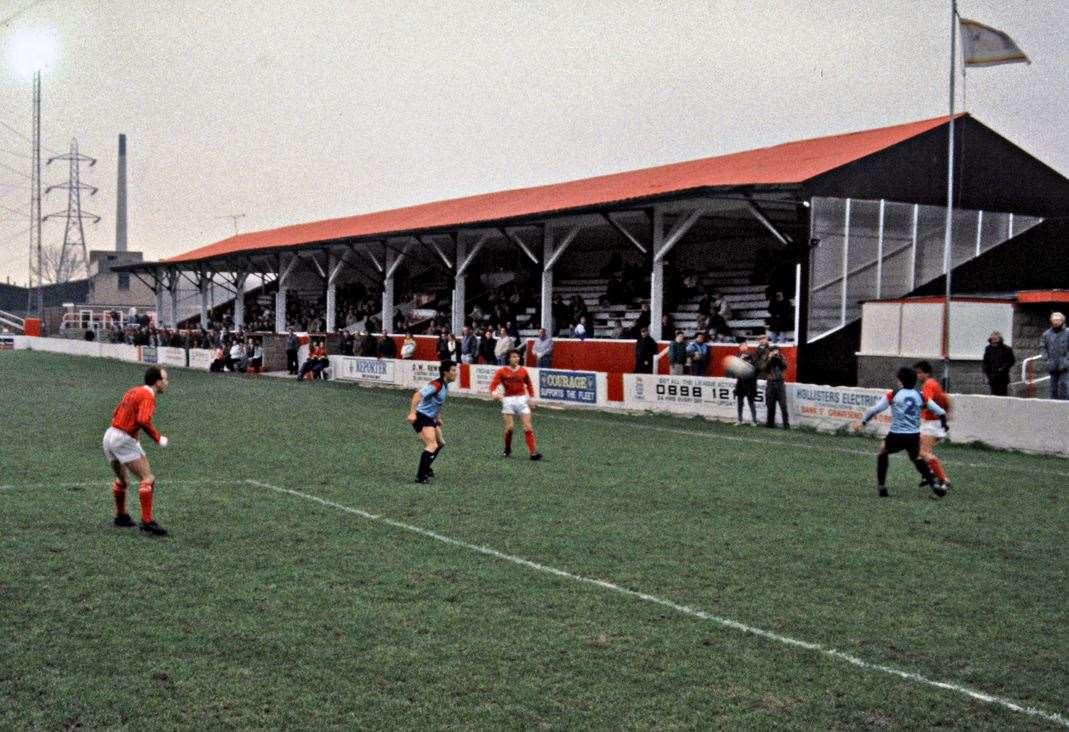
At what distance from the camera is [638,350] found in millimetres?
30000

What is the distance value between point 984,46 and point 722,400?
352 inches

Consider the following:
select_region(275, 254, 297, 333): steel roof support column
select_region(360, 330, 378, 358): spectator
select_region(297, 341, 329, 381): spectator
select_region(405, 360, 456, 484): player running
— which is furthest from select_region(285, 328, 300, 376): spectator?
select_region(405, 360, 456, 484): player running

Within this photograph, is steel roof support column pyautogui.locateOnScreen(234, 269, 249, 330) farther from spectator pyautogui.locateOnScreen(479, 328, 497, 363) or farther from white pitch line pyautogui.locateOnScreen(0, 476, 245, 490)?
white pitch line pyautogui.locateOnScreen(0, 476, 245, 490)

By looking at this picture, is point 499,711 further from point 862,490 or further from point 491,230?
point 491,230

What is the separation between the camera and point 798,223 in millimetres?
28000

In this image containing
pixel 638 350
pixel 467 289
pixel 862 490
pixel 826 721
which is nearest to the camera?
pixel 826 721

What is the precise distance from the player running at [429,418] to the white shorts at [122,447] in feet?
13.9

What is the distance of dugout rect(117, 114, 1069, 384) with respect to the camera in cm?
2780

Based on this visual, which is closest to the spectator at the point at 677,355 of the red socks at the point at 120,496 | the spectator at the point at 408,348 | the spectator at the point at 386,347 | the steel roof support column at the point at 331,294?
the spectator at the point at 408,348

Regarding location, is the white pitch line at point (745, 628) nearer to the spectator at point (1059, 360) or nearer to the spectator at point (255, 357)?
the spectator at point (1059, 360)

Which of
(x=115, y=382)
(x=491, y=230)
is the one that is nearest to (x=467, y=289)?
(x=491, y=230)

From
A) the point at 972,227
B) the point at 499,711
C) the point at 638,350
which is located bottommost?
the point at 499,711

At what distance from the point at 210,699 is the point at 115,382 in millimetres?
31839

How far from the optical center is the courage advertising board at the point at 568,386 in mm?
28453
